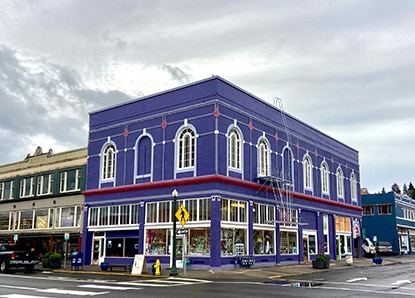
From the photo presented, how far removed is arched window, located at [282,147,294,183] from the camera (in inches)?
1373

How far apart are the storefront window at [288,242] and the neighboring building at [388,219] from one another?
32252 mm

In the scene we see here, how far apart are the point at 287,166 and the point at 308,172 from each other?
430 centimetres

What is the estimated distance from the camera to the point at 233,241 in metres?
28.6

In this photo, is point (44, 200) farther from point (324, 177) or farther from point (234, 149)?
point (324, 177)

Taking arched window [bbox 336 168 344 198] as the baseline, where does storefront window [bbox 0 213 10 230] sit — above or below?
below

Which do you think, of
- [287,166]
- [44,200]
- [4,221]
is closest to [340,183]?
[287,166]

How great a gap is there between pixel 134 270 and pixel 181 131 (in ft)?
31.6

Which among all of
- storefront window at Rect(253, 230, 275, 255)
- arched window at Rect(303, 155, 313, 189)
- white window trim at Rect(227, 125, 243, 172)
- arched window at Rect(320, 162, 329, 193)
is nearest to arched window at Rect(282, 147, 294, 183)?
arched window at Rect(303, 155, 313, 189)

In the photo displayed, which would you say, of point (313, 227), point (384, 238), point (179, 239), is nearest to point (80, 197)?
point (179, 239)

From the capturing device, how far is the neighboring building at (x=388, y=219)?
6284 cm

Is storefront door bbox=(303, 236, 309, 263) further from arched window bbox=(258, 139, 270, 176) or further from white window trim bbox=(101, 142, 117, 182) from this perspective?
white window trim bbox=(101, 142, 117, 182)

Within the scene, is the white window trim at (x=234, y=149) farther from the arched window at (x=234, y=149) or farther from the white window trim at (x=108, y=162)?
→ the white window trim at (x=108, y=162)

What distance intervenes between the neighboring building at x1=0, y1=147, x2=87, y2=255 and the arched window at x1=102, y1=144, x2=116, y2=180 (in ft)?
15.2

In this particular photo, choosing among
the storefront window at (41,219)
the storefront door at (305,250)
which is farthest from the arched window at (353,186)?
the storefront window at (41,219)
